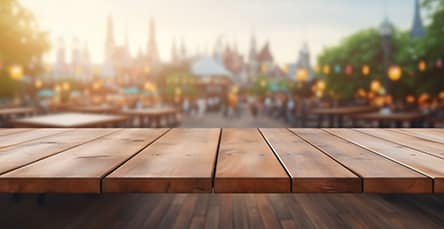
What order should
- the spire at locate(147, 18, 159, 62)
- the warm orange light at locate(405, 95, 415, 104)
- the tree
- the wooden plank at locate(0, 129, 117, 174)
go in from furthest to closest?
the spire at locate(147, 18, 159, 62), the warm orange light at locate(405, 95, 415, 104), the tree, the wooden plank at locate(0, 129, 117, 174)

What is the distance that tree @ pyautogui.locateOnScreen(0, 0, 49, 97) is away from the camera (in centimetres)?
1852

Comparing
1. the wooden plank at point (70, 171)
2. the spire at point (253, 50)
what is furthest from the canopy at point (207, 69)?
the spire at point (253, 50)

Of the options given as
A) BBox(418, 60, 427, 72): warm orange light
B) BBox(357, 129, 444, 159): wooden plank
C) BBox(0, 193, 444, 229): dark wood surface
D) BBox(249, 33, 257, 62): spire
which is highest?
BBox(249, 33, 257, 62): spire

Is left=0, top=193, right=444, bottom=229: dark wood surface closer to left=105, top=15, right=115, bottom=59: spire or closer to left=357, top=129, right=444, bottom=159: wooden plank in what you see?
left=357, top=129, right=444, bottom=159: wooden plank

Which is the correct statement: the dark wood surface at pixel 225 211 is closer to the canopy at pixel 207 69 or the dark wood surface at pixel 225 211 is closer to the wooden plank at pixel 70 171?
the wooden plank at pixel 70 171

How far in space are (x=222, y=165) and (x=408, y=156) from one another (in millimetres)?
799

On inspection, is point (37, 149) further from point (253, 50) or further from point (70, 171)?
point (253, 50)

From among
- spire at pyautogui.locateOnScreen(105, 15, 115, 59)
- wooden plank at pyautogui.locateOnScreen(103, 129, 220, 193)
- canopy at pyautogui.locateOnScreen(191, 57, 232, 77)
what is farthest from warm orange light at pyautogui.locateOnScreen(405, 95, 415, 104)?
spire at pyautogui.locateOnScreen(105, 15, 115, 59)

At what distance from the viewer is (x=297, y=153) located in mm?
1600

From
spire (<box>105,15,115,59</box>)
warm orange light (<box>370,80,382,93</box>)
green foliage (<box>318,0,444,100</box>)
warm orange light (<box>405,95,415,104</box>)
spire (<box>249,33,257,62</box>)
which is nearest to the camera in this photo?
green foliage (<box>318,0,444,100</box>)

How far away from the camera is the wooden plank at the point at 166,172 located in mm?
1179

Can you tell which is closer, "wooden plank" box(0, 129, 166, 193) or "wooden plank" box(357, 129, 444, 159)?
"wooden plank" box(0, 129, 166, 193)

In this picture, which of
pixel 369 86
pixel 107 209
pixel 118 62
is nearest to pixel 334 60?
pixel 369 86

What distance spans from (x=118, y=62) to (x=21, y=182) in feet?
357
